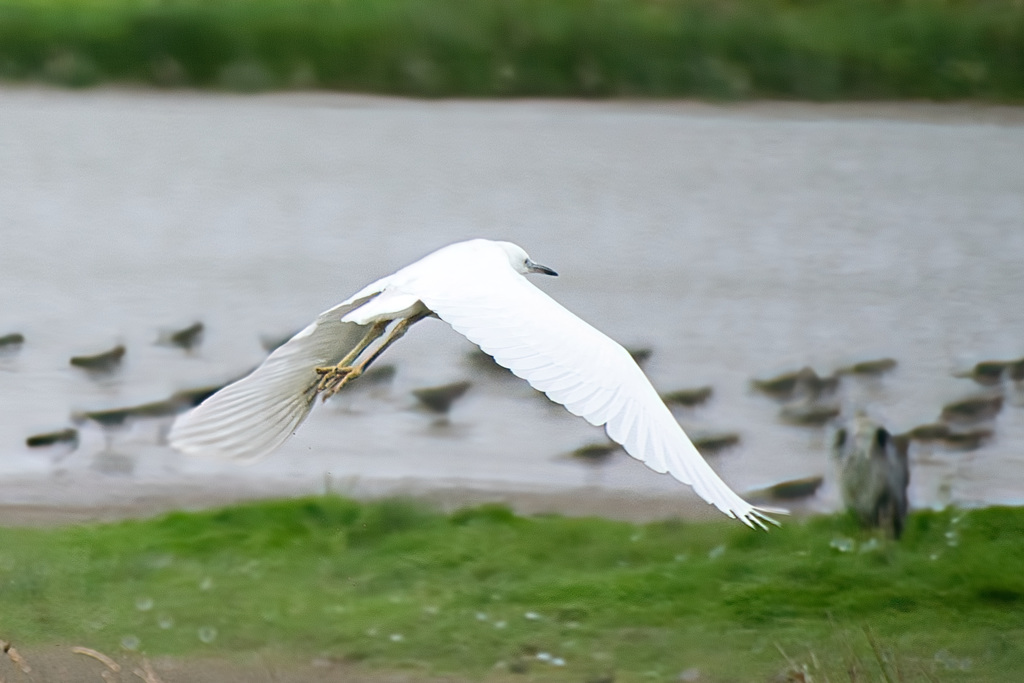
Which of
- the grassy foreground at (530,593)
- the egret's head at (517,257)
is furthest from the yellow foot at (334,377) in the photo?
the grassy foreground at (530,593)

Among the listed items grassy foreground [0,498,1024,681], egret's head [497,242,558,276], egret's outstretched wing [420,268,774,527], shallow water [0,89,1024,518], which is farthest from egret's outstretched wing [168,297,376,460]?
shallow water [0,89,1024,518]

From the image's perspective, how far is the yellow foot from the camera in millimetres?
1925

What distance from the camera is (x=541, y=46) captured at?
13.1 feet

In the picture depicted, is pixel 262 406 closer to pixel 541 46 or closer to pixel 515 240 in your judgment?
pixel 515 240

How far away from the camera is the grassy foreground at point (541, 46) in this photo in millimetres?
3877

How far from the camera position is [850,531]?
288cm

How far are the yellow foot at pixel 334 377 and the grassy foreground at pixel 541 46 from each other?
2.11 metres

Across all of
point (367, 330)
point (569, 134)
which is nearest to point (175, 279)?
point (569, 134)

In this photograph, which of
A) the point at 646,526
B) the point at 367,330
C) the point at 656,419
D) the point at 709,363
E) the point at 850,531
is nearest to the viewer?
the point at 656,419

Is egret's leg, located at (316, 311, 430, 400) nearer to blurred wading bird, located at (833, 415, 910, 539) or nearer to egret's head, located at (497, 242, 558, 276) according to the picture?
egret's head, located at (497, 242, 558, 276)

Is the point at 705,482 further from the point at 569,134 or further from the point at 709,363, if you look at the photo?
the point at 569,134

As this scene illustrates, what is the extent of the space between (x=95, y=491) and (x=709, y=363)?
1.52 metres

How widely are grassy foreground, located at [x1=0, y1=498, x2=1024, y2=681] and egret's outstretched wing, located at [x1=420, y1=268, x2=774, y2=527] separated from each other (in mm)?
1022

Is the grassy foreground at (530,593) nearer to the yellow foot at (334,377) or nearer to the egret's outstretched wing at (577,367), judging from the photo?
the yellow foot at (334,377)
